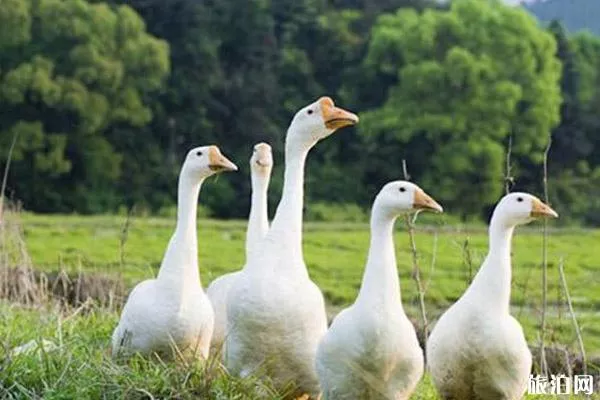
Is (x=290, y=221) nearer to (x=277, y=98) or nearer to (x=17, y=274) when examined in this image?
(x=17, y=274)

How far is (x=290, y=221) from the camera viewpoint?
5.09m

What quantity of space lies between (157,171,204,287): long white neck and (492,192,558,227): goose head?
133cm

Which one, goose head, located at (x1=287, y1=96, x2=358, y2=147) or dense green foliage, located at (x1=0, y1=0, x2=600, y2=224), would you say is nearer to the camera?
goose head, located at (x1=287, y1=96, x2=358, y2=147)

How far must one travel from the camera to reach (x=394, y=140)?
35250mm

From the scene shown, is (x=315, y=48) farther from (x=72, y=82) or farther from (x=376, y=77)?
(x=72, y=82)

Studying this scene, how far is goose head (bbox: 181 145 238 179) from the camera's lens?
213 inches

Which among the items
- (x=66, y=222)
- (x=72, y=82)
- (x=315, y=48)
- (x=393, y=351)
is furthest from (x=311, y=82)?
(x=393, y=351)

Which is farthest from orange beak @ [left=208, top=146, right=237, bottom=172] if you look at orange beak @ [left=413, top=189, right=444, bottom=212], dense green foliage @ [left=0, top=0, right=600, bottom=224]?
dense green foliage @ [left=0, top=0, right=600, bottom=224]

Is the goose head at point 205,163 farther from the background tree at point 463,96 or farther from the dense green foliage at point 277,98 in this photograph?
the background tree at point 463,96

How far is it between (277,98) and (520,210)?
30.1 meters

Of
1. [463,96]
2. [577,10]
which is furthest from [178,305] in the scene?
[463,96]

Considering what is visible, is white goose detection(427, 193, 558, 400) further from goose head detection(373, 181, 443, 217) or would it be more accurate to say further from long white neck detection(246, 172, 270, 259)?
long white neck detection(246, 172, 270, 259)

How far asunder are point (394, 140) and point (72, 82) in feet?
29.1

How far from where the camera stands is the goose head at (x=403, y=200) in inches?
183
